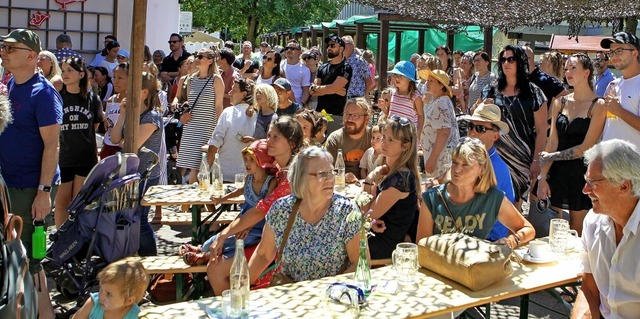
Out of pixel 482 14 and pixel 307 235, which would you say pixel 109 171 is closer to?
pixel 307 235

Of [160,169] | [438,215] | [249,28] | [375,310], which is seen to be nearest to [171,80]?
[160,169]

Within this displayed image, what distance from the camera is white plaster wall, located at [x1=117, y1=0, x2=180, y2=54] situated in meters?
15.4

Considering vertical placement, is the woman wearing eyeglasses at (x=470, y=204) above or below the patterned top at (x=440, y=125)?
below

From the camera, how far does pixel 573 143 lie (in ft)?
20.1

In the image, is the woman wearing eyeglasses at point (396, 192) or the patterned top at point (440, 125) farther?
the patterned top at point (440, 125)

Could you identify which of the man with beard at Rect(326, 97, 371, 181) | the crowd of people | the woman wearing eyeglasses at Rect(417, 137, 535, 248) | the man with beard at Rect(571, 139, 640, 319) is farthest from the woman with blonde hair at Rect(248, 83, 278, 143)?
the man with beard at Rect(571, 139, 640, 319)

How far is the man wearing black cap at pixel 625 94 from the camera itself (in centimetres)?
561

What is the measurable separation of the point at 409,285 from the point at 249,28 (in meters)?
30.6

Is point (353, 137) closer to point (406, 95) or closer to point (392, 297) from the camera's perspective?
point (406, 95)

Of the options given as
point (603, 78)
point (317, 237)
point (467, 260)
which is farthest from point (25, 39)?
point (603, 78)

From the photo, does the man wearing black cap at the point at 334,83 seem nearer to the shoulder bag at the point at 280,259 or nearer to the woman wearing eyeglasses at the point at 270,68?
the woman wearing eyeglasses at the point at 270,68

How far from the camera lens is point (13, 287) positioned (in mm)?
2877

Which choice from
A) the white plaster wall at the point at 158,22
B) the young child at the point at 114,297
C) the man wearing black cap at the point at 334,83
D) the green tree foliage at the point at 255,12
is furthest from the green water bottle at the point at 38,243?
the green tree foliage at the point at 255,12

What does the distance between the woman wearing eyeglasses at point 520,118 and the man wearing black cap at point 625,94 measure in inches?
26.6
